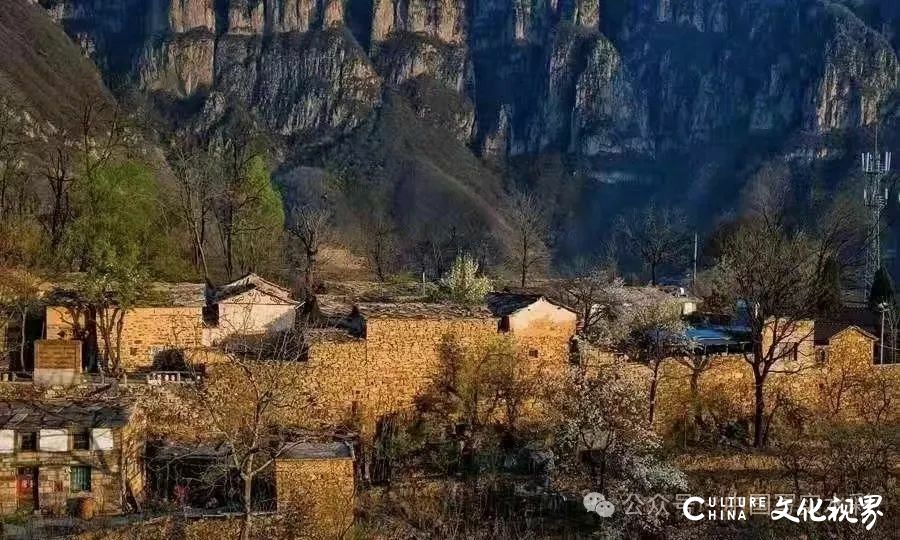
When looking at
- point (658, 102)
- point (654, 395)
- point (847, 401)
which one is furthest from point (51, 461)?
point (658, 102)

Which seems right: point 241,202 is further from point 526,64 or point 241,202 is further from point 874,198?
point 526,64

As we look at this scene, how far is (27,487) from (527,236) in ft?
114

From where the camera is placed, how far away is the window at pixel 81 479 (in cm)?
1739

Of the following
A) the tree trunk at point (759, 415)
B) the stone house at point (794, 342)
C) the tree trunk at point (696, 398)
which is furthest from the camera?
the stone house at point (794, 342)

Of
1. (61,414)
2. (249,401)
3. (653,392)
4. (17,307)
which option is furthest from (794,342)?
(17,307)

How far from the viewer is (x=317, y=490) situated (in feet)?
58.5

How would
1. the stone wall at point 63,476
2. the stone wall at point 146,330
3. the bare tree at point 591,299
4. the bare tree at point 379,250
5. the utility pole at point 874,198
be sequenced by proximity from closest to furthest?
the stone wall at point 63,476
the stone wall at point 146,330
the bare tree at point 591,299
the utility pole at point 874,198
the bare tree at point 379,250

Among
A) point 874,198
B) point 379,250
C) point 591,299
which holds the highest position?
point 874,198

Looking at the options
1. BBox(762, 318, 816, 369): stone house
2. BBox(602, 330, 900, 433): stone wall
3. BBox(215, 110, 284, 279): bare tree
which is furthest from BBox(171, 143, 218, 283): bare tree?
BBox(762, 318, 816, 369): stone house

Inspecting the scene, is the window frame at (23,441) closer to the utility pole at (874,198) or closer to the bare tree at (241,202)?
the bare tree at (241,202)

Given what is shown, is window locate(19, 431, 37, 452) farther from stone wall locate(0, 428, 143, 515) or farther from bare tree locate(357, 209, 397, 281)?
bare tree locate(357, 209, 397, 281)

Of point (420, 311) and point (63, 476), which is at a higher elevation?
point (420, 311)

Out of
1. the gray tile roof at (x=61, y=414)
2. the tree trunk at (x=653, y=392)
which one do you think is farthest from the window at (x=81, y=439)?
the tree trunk at (x=653, y=392)

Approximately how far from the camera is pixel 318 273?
152 feet
